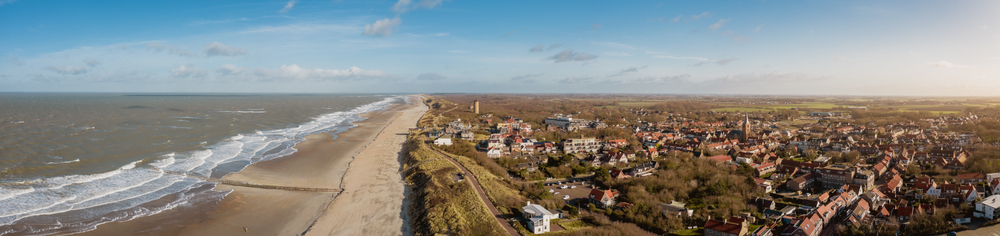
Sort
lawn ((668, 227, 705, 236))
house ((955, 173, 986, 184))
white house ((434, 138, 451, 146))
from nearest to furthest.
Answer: lawn ((668, 227, 705, 236)) < house ((955, 173, 986, 184)) < white house ((434, 138, 451, 146))

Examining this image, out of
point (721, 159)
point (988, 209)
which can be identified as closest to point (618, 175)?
point (721, 159)

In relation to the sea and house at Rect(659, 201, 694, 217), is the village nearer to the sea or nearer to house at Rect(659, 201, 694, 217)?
house at Rect(659, 201, 694, 217)

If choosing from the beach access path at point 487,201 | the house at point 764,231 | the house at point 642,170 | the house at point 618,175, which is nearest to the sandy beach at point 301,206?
the beach access path at point 487,201

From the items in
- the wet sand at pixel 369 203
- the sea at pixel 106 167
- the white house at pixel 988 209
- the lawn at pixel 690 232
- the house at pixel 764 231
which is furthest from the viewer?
the sea at pixel 106 167

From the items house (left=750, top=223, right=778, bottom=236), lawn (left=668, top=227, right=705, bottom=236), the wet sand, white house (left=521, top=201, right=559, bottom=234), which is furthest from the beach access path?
house (left=750, top=223, right=778, bottom=236)

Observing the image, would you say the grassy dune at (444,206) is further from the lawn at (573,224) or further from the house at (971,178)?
the house at (971,178)

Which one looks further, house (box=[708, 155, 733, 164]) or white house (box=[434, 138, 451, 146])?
white house (box=[434, 138, 451, 146])
